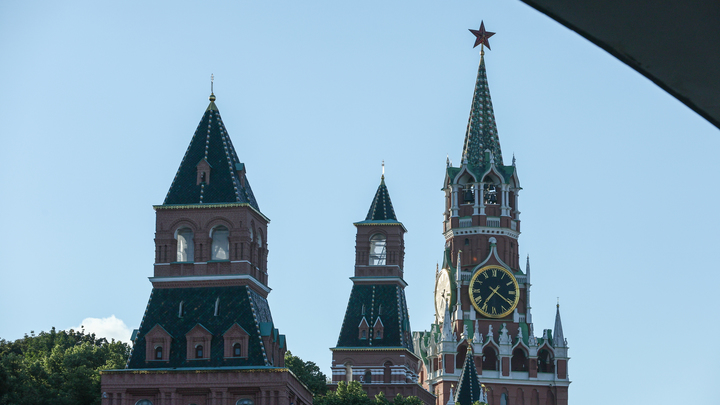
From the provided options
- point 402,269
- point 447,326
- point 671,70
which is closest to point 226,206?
point 402,269

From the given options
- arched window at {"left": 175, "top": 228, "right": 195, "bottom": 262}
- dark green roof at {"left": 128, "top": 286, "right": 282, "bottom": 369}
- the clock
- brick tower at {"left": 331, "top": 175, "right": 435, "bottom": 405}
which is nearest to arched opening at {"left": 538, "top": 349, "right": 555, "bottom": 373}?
the clock

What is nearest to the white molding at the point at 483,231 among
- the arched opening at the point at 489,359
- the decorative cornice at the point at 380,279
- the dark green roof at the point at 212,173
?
the arched opening at the point at 489,359

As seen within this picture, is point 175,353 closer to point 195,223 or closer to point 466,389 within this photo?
point 195,223

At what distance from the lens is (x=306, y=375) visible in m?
106

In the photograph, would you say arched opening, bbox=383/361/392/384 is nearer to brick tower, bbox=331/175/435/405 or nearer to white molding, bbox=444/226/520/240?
brick tower, bbox=331/175/435/405

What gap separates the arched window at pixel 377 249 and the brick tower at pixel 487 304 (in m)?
39.8

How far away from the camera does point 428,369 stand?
150875 millimetres

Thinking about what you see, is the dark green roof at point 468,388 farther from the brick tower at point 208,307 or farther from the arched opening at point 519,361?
the brick tower at point 208,307

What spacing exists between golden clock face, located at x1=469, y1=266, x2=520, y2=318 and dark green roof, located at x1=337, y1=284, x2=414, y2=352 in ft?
143

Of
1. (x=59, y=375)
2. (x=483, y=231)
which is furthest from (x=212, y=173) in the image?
(x=483, y=231)

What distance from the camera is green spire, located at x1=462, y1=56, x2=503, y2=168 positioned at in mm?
156875

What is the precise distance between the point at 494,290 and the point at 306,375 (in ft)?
159

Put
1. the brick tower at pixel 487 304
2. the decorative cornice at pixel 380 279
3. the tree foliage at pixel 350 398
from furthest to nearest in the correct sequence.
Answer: the brick tower at pixel 487 304, the decorative cornice at pixel 380 279, the tree foliage at pixel 350 398

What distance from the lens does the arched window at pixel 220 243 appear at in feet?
236
